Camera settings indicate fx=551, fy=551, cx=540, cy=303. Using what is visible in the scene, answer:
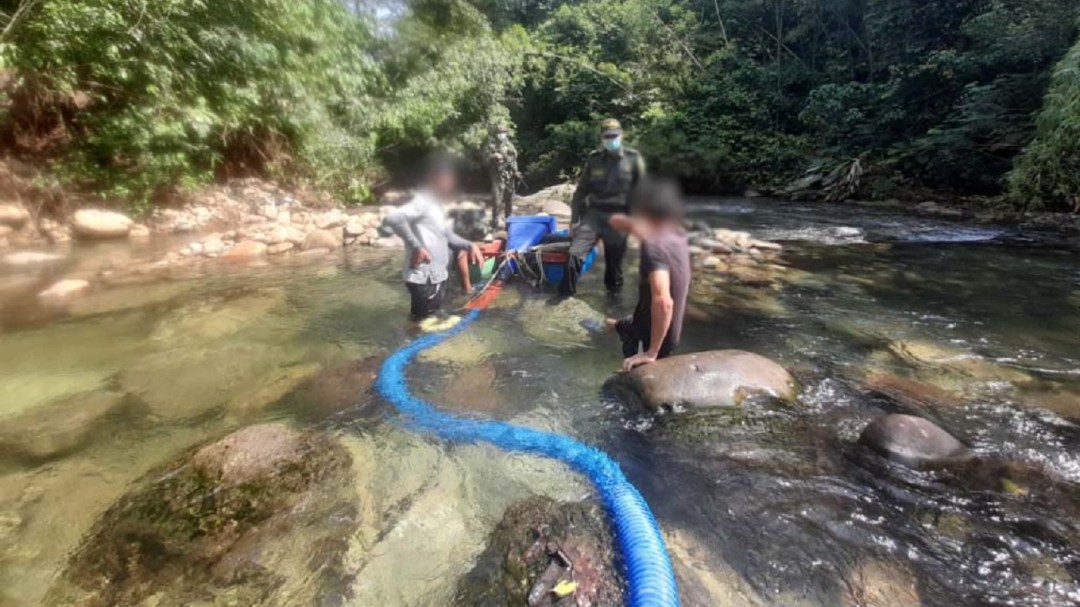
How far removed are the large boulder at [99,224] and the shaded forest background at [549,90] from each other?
0.52 m

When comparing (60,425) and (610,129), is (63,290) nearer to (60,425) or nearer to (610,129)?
(60,425)

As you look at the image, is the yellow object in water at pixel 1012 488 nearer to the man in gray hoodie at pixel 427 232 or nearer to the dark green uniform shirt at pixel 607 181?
the dark green uniform shirt at pixel 607 181

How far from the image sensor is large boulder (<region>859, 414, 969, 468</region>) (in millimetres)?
2814

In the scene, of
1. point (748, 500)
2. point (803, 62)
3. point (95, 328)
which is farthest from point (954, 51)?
point (95, 328)

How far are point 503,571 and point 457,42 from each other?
15.3 meters

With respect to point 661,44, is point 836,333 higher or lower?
lower

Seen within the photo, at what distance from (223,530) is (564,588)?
151 centimetres

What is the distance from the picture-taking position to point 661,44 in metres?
20.9

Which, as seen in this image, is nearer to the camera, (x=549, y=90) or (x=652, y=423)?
(x=652, y=423)

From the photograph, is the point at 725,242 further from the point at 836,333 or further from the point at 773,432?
the point at 773,432

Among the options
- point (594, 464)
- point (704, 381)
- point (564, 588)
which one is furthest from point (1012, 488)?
point (564, 588)

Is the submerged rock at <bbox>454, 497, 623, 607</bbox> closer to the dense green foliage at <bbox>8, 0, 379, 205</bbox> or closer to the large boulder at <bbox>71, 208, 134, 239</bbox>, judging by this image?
the dense green foliage at <bbox>8, 0, 379, 205</bbox>

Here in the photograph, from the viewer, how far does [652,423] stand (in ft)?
10.9

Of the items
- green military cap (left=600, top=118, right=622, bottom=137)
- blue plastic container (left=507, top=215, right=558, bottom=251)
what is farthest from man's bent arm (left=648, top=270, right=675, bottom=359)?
blue plastic container (left=507, top=215, right=558, bottom=251)
